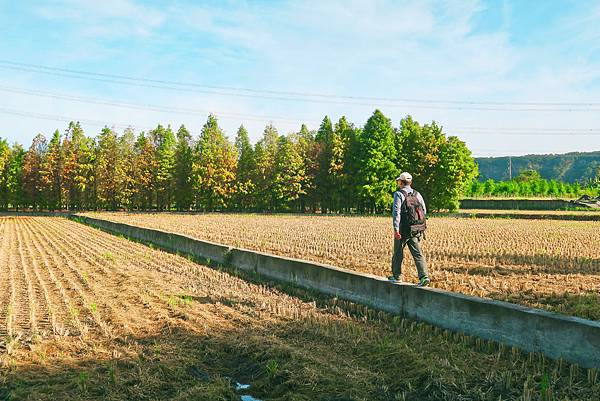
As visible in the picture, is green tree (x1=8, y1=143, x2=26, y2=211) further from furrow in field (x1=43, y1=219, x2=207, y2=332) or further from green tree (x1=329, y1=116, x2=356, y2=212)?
furrow in field (x1=43, y1=219, x2=207, y2=332)

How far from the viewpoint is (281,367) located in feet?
20.3

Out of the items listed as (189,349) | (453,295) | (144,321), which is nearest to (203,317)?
(144,321)

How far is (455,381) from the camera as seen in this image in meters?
5.52

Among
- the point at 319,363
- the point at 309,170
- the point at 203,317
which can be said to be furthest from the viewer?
the point at 309,170

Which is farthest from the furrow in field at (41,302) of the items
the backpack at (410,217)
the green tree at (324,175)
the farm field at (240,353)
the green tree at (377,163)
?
the green tree at (324,175)

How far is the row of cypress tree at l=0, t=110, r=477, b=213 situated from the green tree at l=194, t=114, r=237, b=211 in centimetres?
13

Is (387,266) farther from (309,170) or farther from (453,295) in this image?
(309,170)

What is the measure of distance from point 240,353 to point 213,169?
60.1 meters

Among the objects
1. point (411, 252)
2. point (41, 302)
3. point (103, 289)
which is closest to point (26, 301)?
point (41, 302)

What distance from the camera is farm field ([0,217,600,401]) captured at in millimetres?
5465

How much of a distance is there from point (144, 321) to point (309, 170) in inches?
2182

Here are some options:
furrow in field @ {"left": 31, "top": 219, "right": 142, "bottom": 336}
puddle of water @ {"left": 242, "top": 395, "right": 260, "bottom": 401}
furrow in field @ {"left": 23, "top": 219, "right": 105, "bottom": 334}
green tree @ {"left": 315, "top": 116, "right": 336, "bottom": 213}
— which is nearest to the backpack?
puddle of water @ {"left": 242, "top": 395, "right": 260, "bottom": 401}

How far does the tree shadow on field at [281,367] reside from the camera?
541 cm

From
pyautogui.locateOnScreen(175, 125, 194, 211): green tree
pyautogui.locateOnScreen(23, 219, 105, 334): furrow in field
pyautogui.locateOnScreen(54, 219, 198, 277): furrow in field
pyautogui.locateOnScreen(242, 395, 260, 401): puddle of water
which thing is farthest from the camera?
pyautogui.locateOnScreen(175, 125, 194, 211): green tree
